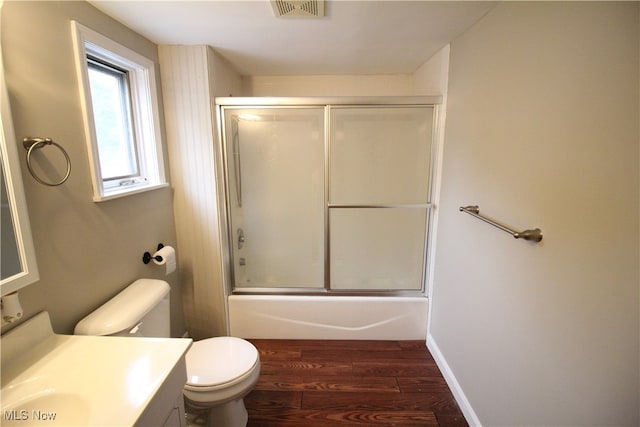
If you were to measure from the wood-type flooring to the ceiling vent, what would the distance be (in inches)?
82.0

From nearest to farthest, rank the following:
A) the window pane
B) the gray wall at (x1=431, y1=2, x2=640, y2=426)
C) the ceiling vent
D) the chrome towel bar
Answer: the gray wall at (x1=431, y1=2, x2=640, y2=426)
the chrome towel bar
the ceiling vent
the window pane

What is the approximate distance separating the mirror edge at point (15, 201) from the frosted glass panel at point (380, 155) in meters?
1.64

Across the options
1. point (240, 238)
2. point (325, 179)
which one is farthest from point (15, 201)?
point (325, 179)

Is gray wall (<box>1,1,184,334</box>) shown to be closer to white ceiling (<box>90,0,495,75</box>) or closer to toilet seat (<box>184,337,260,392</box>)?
white ceiling (<box>90,0,495,75</box>)

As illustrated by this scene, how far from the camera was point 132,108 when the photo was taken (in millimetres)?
1688

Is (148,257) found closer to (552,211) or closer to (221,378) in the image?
(221,378)

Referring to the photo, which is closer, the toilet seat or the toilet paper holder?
the toilet seat

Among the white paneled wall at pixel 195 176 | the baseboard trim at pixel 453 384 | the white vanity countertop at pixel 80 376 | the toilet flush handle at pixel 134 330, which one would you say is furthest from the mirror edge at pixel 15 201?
the baseboard trim at pixel 453 384

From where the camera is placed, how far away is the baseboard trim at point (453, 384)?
151 cm

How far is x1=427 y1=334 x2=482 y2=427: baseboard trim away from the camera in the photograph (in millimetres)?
1509

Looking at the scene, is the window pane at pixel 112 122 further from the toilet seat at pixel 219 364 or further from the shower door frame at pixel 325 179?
the toilet seat at pixel 219 364

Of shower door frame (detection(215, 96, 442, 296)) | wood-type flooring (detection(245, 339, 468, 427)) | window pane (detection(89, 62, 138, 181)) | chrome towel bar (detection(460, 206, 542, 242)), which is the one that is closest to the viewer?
chrome towel bar (detection(460, 206, 542, 242))

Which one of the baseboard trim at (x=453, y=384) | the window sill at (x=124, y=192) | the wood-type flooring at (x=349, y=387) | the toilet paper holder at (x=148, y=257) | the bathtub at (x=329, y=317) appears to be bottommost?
the wood-type flooring at (x=349, y=387)

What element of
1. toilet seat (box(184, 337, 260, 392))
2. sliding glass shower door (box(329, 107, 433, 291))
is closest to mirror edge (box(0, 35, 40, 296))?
toilet seat (box(184, 337, 260, 392))
